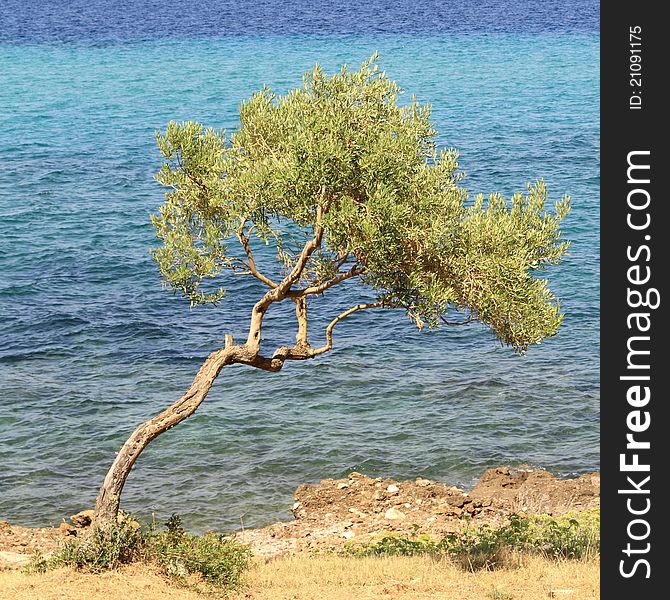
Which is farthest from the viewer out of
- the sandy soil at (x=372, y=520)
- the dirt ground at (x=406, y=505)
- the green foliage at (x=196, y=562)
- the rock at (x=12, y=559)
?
the dirt ground at (x=406, y=505)

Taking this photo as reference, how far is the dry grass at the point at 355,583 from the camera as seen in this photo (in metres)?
22.9

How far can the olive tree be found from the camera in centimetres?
2306

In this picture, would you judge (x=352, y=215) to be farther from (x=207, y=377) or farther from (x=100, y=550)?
(x=100, y=550)

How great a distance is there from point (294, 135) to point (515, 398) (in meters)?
23.1

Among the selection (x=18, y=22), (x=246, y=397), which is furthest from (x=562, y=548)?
(x=18, y=22)

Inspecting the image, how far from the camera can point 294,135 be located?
78.3ft

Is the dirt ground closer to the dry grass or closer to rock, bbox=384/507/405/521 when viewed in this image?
rock, bbox=384/507/405/521

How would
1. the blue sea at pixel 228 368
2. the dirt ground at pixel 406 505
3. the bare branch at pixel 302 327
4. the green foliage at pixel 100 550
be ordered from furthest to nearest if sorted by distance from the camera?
the blue sea at pixel 228 368, the dirt ground at pixel 406 505, the bare branch at pixel 302 327, the green foliage at pixel 100 550

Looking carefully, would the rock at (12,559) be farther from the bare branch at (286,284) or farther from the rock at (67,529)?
the bare branch at (286,284)

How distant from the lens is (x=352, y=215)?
22.6 meters

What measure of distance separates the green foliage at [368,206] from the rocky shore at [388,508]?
33.2ft

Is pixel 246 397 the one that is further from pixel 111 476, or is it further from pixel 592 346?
pixel 111 476

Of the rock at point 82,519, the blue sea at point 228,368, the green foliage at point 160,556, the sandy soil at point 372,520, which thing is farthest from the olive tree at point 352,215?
the blue sea at point 228,368

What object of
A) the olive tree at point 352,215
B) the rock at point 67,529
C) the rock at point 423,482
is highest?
the olive tree at point 352,215
